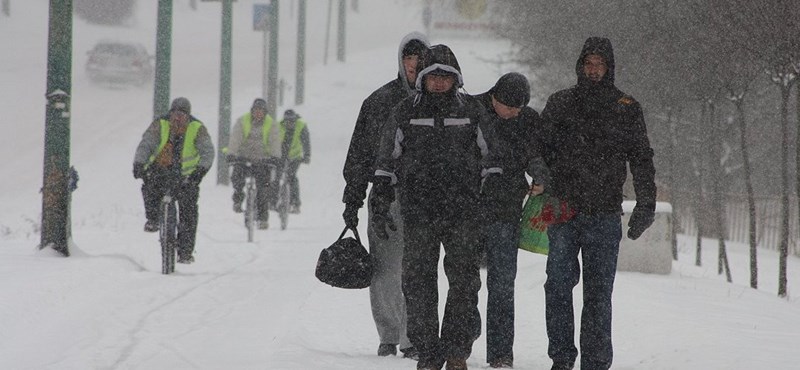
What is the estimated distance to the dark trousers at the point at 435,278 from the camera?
7.02 metres

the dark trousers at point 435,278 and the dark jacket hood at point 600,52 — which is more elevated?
the dark jacket hood at point 600,52

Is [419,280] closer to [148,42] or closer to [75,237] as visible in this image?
[75,237]

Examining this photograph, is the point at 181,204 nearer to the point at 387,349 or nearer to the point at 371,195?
the point at 387,349

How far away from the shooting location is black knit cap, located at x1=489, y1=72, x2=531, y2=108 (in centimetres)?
761

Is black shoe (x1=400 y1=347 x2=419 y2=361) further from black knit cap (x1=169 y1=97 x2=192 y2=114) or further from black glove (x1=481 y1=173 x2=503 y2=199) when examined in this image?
black knit cap (x1=169 y1=97 x2=192 y2=114)

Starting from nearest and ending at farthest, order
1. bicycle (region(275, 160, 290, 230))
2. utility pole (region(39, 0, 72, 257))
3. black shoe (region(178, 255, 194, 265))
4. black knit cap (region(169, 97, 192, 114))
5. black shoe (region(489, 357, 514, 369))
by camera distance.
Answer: black shoe (region(489, 357, 514, 369)) → utility pole (region(39, 0, 72, 257)) → black knit cap (region(169, 97, 192, 114)) → black shoe (region(178, 255, 194, 265)) → bicycle (region(275, 160, 290, 230))

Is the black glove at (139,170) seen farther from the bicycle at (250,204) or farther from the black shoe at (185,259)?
the bicycle at (250,204)

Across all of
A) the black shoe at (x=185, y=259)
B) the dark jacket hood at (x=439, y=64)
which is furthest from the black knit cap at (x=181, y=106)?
the dark jacket hood at (x=439, y=64)

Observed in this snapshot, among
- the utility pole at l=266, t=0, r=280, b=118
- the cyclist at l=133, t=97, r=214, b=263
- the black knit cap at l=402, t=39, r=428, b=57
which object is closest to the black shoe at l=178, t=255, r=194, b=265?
the cyclist at l=133, t=97, r=214, b=263

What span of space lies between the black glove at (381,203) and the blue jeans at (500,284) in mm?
799

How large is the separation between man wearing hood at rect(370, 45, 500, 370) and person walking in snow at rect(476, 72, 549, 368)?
19.7 inches

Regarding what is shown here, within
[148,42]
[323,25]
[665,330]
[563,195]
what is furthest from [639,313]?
[323,25]

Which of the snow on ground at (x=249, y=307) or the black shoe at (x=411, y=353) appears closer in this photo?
the black shoe at (x=411, y=353)

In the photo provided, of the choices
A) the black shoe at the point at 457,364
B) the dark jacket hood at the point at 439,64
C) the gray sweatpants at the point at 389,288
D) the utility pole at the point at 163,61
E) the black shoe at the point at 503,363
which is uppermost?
the utility pole at the point at 163,61
